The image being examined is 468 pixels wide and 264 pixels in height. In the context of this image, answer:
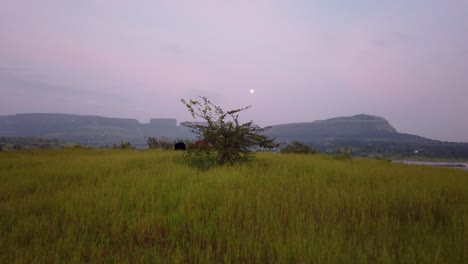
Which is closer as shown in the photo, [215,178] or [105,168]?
[215,178]

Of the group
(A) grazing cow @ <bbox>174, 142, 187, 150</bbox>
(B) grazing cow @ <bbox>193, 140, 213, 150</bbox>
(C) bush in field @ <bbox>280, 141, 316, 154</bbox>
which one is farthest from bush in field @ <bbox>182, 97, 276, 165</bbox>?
(C) bush in field @ <bbox>280, 141, 316, 154</bbox>

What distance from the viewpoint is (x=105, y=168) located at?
25.5 feet

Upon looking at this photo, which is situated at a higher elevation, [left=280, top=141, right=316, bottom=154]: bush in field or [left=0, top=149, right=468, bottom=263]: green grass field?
[left=280, top=141, right=316, bottom=154]: bush in field

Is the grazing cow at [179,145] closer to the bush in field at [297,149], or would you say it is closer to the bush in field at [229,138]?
the bush in field at [229,138]

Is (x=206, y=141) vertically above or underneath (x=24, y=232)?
above

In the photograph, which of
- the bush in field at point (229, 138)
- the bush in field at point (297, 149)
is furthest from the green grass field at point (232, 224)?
the bush in field at point (297, 149)

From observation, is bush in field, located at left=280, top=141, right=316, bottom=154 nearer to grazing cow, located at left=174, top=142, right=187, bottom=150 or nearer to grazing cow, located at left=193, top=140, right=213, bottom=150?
grazing cow, located at left=174, top=142, right=187, bottom=150

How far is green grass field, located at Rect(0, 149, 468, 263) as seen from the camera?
2598 mm

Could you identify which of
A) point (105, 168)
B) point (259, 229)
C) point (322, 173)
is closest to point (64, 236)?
point (259, 229)

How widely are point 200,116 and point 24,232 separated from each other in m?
6.78

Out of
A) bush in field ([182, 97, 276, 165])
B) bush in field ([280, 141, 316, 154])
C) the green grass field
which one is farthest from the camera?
bush in field ([280, 141, 316, 154])

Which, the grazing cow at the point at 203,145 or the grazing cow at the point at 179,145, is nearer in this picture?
the grazing cow at the point at 203,145

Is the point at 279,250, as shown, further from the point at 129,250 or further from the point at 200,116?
the point at 200,116

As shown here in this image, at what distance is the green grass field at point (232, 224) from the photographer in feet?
8.52
